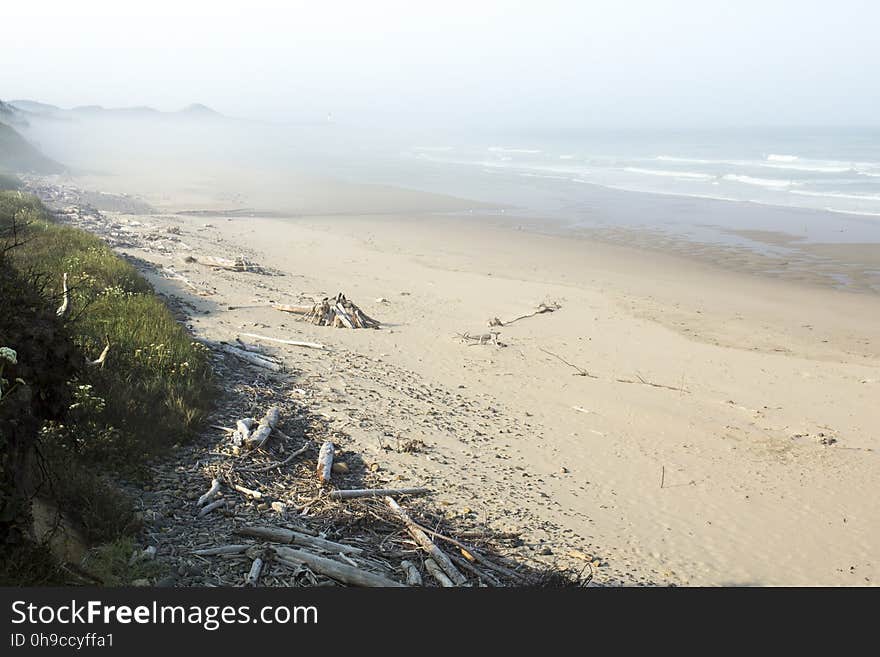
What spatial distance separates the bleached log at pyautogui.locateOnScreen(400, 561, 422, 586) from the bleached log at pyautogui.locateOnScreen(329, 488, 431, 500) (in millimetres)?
1207

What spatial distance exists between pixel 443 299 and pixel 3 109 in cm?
6436

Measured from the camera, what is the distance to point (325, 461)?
7078mm

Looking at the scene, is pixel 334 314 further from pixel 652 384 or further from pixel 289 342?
pixel 652 384

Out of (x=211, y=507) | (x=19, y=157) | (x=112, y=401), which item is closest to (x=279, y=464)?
(x=211, y=507)

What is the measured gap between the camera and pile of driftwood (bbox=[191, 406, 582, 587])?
5.12 meters

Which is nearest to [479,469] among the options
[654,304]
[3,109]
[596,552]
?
[596,552]

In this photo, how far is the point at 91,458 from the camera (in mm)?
6051

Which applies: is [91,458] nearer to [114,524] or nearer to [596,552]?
[114,524]

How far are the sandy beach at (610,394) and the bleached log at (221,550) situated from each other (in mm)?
2246

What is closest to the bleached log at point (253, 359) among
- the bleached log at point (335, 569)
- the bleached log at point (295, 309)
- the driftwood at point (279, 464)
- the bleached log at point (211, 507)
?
the driftwood at point (279, 464)

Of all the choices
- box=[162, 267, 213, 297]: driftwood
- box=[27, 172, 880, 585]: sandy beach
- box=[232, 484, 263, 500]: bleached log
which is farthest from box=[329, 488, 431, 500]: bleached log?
box=[162, 267, 213, 297]: driftwood

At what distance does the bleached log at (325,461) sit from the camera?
6784 millimetres

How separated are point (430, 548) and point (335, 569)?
35.8 inches

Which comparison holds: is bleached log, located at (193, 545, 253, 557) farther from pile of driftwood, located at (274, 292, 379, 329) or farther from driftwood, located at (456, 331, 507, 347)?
driftwood, located at (456, 331, 507, 347)
